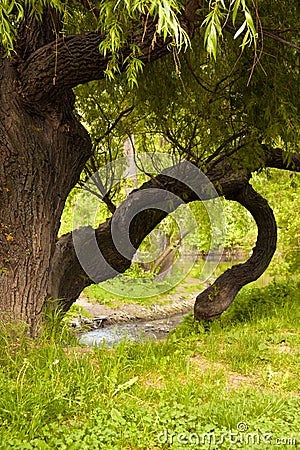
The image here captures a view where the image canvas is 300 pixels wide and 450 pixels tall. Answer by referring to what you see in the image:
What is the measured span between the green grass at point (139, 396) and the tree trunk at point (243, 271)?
2520 millimetres

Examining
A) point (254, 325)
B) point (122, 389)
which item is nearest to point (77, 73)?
point (122, 389)

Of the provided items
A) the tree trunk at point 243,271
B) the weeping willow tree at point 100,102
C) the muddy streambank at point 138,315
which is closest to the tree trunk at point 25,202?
the weeping willow tree at point 100,102

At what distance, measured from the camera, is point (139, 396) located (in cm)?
336

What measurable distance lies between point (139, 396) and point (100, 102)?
15.3 ft

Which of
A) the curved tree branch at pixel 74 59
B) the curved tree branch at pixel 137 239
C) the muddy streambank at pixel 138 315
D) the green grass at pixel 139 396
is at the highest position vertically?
the curved tree branch at pixel 74 59

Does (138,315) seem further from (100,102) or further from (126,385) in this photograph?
(126,385)

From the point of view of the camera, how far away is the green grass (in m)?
2.85

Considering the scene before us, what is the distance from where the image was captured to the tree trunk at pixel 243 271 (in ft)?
23.6

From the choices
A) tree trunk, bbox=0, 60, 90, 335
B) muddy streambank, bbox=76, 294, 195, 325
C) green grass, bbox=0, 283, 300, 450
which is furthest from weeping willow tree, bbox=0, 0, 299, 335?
muddy streambank, bbox=76, 294, 195, 325

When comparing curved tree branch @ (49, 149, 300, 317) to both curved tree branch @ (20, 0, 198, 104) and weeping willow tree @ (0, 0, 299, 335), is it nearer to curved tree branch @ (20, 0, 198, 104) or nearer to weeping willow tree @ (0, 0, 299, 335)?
weeping willow tree @ (0, 0, 299, 335)

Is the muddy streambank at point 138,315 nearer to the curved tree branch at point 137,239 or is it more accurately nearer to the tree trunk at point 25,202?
the curved tree branch at point 137,239

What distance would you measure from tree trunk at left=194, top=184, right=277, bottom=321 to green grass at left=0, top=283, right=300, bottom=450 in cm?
252

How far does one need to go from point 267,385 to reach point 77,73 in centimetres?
287

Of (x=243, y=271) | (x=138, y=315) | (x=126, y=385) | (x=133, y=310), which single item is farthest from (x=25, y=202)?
(x=133, y=310)
